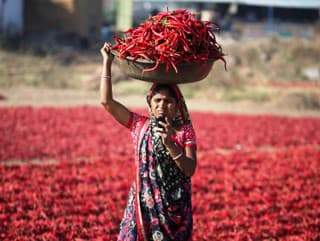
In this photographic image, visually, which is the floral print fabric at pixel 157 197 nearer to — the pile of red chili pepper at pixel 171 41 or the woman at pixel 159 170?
the woman at pixel 159 170

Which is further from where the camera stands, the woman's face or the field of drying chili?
the field of drying chili

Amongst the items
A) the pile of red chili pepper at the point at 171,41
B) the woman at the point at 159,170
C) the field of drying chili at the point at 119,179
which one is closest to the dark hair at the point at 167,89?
the woman at the point at 159,170

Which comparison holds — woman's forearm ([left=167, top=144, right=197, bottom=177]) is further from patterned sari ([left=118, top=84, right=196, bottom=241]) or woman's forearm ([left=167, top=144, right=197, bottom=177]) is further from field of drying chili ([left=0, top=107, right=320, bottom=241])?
field of drying chili ([left=0, top=107, right=320, bottom=241])

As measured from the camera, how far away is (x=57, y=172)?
22.2 feet

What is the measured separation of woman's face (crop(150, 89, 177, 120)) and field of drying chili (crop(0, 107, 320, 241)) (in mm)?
1916

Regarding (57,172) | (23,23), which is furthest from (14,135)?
(23,23)

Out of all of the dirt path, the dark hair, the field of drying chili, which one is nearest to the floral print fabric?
the dark hair

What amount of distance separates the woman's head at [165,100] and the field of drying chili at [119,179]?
1.91 metres

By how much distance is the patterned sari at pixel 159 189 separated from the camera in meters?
3.20

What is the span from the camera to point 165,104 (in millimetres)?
3117

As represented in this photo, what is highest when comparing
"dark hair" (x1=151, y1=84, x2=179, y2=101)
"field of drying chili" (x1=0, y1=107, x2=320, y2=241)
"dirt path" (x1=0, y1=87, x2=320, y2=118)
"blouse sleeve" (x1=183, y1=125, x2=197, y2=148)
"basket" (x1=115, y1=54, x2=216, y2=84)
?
"basket" (x1=115, y1=54, x2=216, y2=84)

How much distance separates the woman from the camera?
3.14m

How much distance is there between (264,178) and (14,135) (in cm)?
483

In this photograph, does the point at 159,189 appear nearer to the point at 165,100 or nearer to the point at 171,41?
the point at 165,100
